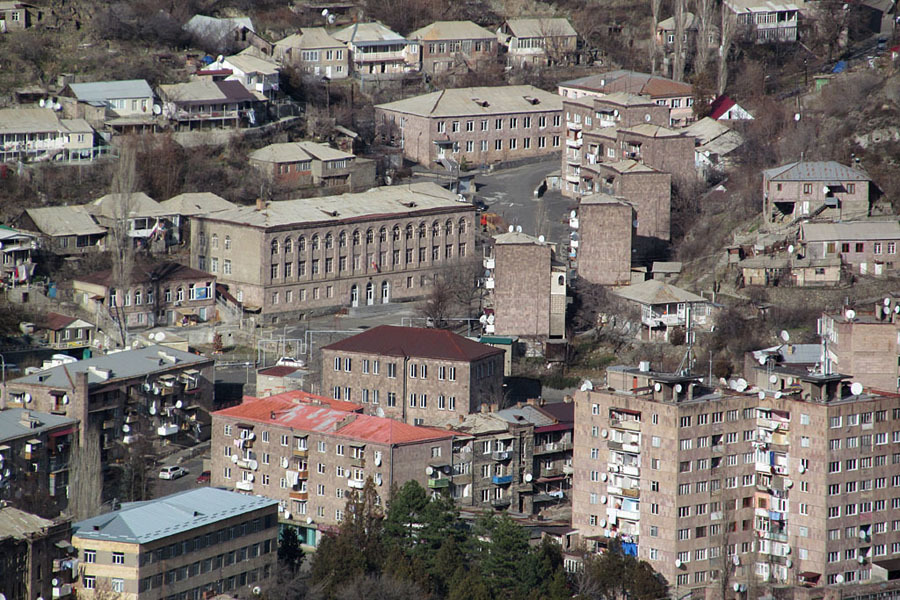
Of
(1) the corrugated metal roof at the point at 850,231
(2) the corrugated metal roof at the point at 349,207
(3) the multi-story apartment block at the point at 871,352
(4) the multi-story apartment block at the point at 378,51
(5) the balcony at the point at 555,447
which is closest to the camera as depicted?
(3) the multi-story apartment block at the point at 871,352

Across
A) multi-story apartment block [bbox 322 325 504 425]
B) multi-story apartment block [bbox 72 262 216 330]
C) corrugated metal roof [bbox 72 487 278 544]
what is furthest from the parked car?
multi-story apartment block [bbox 72 262 216 330]

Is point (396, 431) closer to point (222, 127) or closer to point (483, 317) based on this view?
point (483, 317)

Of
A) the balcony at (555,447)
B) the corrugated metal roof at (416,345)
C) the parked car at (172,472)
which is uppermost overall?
the corrugated metal roof at (416,345)

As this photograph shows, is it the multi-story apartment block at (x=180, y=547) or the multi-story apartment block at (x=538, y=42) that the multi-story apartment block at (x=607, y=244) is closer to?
the multi-story apartment block at (x=180, y=547)

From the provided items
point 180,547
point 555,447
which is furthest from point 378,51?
point 180,547

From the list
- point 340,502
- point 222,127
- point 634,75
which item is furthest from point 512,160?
point 340,502

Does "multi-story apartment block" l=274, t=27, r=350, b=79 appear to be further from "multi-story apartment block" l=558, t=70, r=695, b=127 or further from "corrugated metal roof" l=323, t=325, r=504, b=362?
"corrugated metal roof" l=323, t=325, r=504, b=362

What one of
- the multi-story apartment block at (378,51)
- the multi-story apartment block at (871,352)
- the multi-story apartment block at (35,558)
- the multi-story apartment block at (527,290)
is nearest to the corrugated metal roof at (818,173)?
the multi-story apartment block at (527,290)
